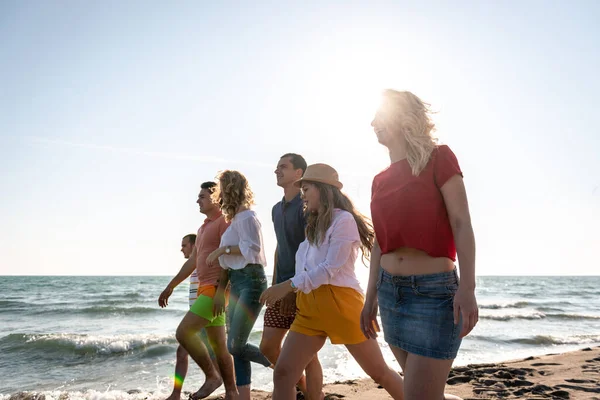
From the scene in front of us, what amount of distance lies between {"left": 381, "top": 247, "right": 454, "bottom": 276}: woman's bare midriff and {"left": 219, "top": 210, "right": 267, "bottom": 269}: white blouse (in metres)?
2.17

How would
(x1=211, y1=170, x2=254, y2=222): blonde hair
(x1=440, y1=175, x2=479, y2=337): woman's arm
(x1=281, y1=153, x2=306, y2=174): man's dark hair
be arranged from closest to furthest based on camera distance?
(x1=440, y1=175, x2=479, y2=337): woman's arm < (x1=281, y1=153, x2=306, y2=174): man's dark hair < (x1=211, y1=170, x2=254, y2=222): blonde hair

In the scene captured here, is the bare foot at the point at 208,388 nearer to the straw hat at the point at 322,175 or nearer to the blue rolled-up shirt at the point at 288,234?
the blue rolled-up shirt at the point at 288,234

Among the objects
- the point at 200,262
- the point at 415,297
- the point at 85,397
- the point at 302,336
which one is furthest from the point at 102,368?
the point at 415,297

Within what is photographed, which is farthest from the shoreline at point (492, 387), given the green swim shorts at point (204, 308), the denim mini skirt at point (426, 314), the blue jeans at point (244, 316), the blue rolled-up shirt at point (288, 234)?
the denim mini skirt at point (426, 314)

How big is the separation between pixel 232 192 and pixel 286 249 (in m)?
0.88

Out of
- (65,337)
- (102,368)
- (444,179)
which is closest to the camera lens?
(444,179)

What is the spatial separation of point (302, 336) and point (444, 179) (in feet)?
5.26

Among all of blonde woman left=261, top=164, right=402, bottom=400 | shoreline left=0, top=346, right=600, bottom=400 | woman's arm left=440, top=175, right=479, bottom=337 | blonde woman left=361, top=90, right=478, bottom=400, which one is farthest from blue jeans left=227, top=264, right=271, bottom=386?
woman's arm left=440, top=175, right=479, bottom=337

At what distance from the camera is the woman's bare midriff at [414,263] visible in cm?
221

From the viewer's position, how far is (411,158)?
2293mm

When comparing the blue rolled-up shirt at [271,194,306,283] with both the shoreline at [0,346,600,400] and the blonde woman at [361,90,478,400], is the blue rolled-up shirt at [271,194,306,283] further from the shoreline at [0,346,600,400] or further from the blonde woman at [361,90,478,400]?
the shoreline at [0,346,600,400]

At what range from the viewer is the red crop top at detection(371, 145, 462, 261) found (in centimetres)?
219

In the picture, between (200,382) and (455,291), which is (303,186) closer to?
(455,291)

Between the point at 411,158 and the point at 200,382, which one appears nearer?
the point at 411,158
